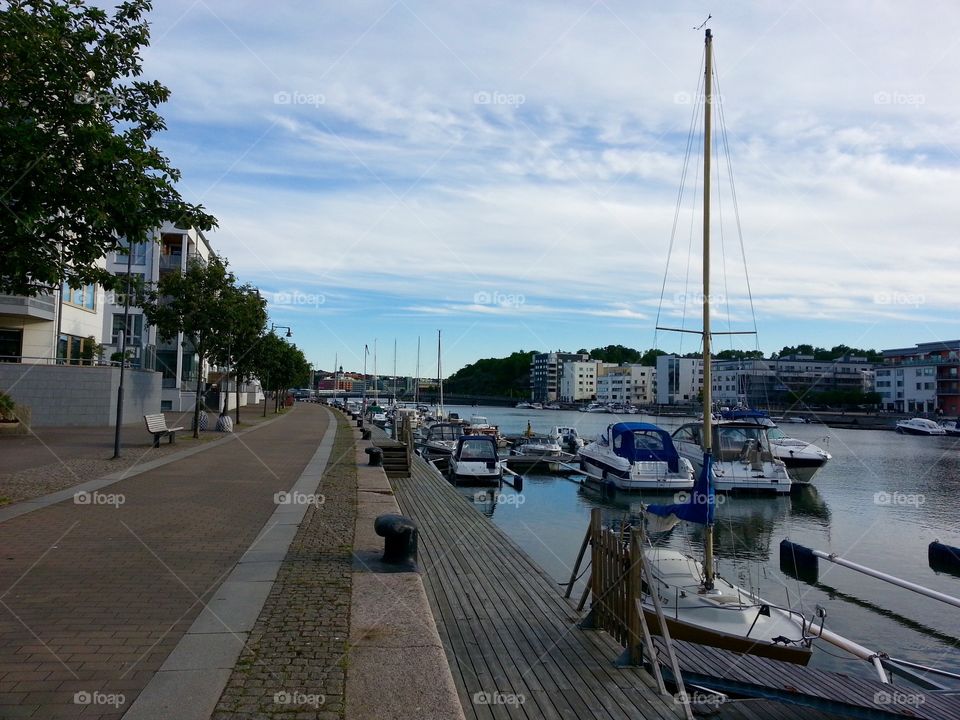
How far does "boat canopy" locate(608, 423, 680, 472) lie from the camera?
3138 cm

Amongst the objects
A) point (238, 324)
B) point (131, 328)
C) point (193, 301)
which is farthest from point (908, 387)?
point (193, 301)

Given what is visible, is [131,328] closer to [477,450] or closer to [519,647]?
[477,450]

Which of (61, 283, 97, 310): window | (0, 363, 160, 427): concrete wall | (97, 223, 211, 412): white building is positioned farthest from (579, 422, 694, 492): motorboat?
(61, 283, 97, 310): window

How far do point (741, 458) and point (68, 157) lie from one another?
100 ft

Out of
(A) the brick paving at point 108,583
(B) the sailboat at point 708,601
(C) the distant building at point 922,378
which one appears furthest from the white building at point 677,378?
(A) the brick paving at point 108,583

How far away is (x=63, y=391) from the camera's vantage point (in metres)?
31.2

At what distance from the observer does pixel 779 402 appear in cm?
13650

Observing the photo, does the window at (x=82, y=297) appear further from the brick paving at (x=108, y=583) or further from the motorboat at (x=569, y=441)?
the motorboat at (x=569, y=441)

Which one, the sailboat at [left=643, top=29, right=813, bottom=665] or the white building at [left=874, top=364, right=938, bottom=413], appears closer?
the sailboat at [left=643, top=29, right=813, bottom=665]

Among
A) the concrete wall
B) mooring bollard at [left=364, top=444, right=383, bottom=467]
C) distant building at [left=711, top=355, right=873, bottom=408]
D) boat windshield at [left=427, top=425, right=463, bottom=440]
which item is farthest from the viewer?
distant building at [left=711, top=355, right=873, bottom=408]

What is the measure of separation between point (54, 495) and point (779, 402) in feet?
458

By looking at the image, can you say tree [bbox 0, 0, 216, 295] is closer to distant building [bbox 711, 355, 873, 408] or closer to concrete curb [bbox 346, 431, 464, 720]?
concrete curb [bbox 346, 431, 464, 720]

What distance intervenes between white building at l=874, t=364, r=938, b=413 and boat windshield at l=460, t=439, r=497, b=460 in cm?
10215

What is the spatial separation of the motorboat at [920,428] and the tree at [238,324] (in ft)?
255
